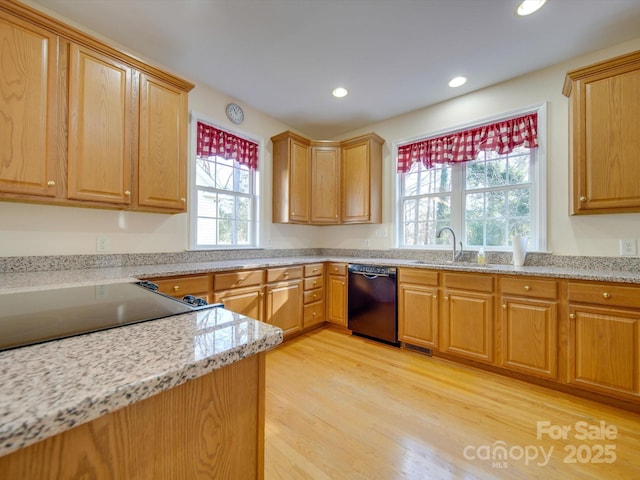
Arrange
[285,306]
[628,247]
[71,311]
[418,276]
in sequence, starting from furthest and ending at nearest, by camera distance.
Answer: [285,306]
[418,276]
[628,247]
[71,311]

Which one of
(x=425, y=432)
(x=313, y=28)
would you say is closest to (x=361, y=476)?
(x=425, y=432)

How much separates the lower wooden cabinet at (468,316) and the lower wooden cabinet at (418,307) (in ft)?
0.29

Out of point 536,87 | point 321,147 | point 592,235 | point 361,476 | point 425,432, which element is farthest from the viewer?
point 321,147

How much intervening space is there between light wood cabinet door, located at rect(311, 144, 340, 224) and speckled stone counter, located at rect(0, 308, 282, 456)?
2973mm

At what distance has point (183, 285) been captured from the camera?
6.90ft

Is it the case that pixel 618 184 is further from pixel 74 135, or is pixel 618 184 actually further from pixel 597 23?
pixel 74 135

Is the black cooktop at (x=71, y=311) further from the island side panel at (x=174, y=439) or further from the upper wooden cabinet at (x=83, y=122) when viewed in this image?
the upper wooden cabinet at (x=83, y=122)

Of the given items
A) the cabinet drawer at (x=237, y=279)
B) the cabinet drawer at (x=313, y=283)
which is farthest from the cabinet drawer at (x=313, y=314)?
the cabinet drawer at (x=237, y=279)

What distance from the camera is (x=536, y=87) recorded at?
2582 millimetres

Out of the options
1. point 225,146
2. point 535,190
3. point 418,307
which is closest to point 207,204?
point 225,146

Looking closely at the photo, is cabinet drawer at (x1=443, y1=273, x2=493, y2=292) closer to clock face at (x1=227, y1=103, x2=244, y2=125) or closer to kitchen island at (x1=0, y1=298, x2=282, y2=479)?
kitchen island at (x1=0, y1=298, x2=282, y2=479)

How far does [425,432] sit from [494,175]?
2538 millimetres

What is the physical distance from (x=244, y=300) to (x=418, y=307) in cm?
167

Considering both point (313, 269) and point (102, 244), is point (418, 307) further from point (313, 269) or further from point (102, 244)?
point (102, 244)
